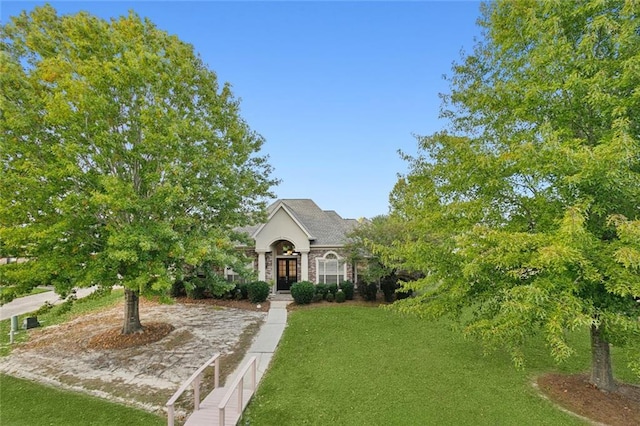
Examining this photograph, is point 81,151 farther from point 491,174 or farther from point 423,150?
point 491,174

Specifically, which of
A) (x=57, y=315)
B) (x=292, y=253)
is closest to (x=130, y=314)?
(x=57, y=315)

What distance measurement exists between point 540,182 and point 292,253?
53.0 ft

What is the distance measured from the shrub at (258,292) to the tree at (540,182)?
11559 mm

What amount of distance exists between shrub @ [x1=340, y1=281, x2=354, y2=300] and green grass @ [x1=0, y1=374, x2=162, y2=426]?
42.4 feet

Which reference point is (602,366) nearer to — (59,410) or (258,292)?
(59,410)

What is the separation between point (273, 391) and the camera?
→ 7980 mm

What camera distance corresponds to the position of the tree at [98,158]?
8.51 meters

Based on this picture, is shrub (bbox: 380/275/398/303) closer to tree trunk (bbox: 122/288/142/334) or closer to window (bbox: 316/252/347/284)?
window (bbox: 316/252/347/284)

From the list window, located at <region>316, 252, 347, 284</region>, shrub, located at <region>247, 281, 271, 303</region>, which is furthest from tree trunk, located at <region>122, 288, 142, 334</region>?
window, located at <region>316, 252, 347, 284</region>

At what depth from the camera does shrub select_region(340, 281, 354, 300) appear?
1881cm

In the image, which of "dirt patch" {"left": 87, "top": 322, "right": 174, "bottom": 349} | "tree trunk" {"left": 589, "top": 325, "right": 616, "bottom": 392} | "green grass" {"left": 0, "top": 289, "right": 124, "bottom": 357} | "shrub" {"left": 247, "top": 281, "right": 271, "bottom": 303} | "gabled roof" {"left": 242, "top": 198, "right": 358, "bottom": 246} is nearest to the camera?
"tree trunk" {"left": 589, "top": 325, "right": 616, "bottom": 392}

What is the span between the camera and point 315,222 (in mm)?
23016

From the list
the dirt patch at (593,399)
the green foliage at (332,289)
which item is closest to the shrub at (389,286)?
the green foliage at (332,289)

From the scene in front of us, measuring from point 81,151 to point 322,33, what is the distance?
11.8 m
